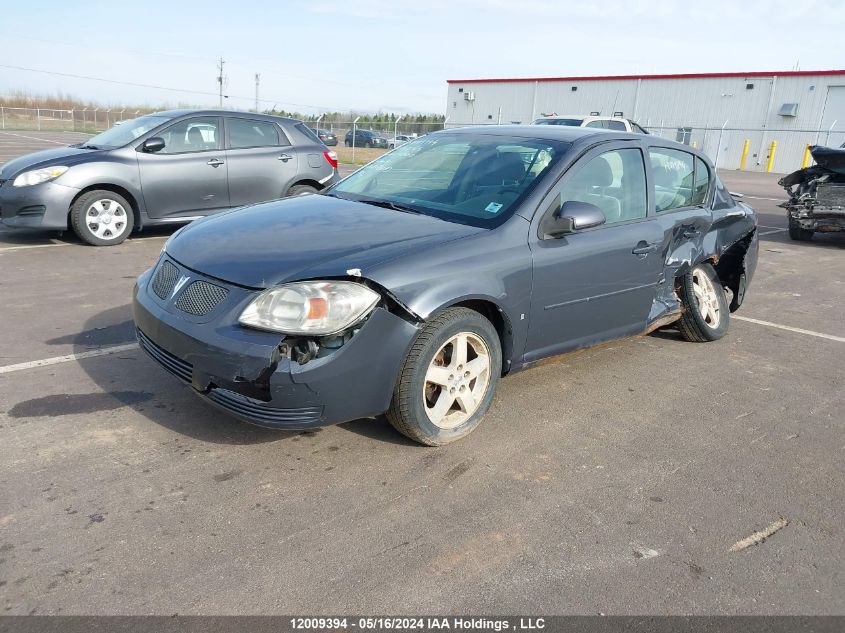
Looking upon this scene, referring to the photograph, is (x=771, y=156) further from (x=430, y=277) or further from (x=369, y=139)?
(x=430, y=277)

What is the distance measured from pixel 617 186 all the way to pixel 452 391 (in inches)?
75.7

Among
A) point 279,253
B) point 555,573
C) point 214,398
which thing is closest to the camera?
point 555,573

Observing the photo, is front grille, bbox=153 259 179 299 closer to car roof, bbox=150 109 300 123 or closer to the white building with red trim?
car roof, bbox=150 109 300 123

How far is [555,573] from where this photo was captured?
104 inches

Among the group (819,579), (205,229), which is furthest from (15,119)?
(819,579)

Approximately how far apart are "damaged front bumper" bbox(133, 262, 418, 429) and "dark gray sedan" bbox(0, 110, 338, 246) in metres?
5.60

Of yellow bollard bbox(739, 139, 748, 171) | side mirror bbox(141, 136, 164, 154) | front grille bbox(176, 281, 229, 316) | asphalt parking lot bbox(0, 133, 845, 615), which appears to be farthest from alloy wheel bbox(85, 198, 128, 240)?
yellow bollard bbox(739, 139, 748, 171)

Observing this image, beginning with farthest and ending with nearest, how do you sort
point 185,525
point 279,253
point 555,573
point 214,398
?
point 279,253 < point 214,398 < point 185,525 < point 555,573

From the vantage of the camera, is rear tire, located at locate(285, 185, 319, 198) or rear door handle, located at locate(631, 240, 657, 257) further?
rear tire, located at locate(285, 185, 319, 198)

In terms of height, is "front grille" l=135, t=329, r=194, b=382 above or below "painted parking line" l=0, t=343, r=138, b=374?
above

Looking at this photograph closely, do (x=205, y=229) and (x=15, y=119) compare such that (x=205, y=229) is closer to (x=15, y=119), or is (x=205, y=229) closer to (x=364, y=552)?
(x=364, y=552)

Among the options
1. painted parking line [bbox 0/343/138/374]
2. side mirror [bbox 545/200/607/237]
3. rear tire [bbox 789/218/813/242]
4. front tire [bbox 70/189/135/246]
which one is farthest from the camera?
rear tire [bbox 789/218/813/242]

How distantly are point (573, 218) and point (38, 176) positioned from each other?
6597 mm

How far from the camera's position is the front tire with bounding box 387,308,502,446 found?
11.0ft
